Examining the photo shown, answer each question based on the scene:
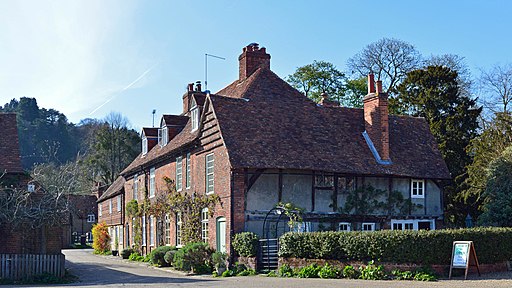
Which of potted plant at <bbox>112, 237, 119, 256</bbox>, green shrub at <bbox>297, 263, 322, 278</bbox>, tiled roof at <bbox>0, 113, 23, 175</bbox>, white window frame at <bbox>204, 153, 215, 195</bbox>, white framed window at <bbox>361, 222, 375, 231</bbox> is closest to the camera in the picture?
green shrub at <bbox>297, 263, 322, 278</bbox>

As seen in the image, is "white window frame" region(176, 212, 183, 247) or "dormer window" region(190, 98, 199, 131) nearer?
"dormer window" region(190, 98, 199, 131)

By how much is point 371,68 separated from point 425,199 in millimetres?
20361

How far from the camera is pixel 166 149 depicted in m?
34.3

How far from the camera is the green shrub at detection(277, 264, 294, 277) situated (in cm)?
2318

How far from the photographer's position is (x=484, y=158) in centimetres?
3231

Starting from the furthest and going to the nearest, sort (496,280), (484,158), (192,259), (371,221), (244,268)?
(484,158) → (371,221) → (192,259) → (244,268) → (496,280)

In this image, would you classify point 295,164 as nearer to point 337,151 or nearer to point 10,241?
point 337,151

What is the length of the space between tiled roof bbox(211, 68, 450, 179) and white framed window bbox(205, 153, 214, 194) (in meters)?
2.10

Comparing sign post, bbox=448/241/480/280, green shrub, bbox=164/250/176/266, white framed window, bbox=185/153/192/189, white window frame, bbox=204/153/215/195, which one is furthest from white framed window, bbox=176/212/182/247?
sign post, bbox=448/241/480/280

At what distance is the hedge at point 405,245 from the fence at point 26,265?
8844 mm

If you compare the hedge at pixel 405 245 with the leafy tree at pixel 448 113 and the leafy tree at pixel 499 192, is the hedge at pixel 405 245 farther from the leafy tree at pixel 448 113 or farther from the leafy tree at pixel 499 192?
the leafy tree at pixel 448 113

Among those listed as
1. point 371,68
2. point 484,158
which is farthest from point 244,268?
point 371,68

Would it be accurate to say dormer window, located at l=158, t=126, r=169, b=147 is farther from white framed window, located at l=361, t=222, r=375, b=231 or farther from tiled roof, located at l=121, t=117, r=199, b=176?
white framed window, located at l=361, t=222, r=375, b=231

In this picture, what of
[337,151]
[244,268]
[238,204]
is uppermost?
[337,151]
